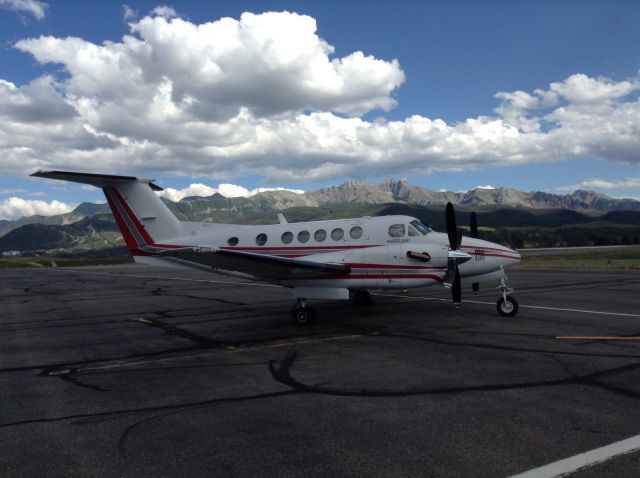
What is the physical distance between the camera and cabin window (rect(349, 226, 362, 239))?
50.2 feet

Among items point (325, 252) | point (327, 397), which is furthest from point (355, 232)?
point (327, 397)

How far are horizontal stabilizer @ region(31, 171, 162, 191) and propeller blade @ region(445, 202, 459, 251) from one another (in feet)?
38.5

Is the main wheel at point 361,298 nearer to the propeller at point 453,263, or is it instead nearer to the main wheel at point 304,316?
the main wheel at point 304,316

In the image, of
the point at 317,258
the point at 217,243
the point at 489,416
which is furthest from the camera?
the point at 217,243

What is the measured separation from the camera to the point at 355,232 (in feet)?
50.5

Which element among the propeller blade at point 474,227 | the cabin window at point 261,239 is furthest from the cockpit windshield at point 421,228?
the cabin window at point 261,239

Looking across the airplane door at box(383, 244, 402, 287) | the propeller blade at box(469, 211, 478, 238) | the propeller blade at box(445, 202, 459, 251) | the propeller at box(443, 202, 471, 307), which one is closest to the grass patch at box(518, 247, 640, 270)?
the propeller blade at box(469, 211, 478, 238)

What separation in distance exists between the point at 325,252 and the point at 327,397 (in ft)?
28.5

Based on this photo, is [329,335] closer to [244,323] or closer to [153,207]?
[244,323]

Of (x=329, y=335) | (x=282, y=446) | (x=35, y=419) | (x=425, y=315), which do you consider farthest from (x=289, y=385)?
(x=425, y=315)

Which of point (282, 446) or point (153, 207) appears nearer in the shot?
point (282, 446)

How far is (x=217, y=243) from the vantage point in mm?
17469

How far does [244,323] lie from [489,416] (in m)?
10.5

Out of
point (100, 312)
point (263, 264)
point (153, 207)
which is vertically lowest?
point (100, 312)
